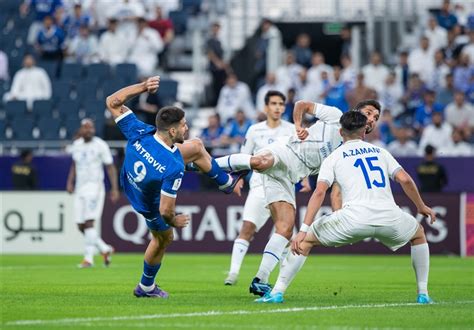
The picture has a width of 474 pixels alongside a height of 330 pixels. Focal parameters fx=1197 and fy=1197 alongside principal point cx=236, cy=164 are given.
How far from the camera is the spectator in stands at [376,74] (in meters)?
28.6

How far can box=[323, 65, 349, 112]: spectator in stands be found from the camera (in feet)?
87.0

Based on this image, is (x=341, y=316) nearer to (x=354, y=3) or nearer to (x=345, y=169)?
(x=345, y=169)

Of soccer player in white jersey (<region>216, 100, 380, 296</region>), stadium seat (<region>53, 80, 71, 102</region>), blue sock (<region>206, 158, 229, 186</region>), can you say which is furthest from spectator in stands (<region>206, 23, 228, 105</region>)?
blue sock (<region>206, 158, 229, 186</region>)

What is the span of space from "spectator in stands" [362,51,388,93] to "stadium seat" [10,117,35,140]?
8053 mm

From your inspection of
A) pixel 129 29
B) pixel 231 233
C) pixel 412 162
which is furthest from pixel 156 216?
pixel 129 29

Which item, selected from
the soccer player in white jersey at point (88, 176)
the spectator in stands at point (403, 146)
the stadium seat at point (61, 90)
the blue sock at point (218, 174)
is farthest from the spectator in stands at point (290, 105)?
the blue sock at point (218, 174)

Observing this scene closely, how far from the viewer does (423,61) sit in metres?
29.0

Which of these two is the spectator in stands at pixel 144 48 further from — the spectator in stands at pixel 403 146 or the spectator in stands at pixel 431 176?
the spectator in stands at pixel 431 176

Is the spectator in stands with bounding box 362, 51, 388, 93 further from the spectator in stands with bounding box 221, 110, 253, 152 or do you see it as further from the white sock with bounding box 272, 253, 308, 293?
the white sock with bounding box 272, 253, 308, 293

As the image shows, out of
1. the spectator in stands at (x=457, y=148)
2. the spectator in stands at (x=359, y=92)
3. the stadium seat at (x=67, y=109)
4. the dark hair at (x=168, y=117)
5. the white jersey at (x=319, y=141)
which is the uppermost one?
the dark hair at (x=168, y=117)

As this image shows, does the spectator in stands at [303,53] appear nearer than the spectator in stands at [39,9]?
Yes

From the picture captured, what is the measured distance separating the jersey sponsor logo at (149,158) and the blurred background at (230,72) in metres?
12.0

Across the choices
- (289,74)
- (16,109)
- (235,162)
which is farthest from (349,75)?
(235,162)

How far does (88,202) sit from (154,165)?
28.5 ft
